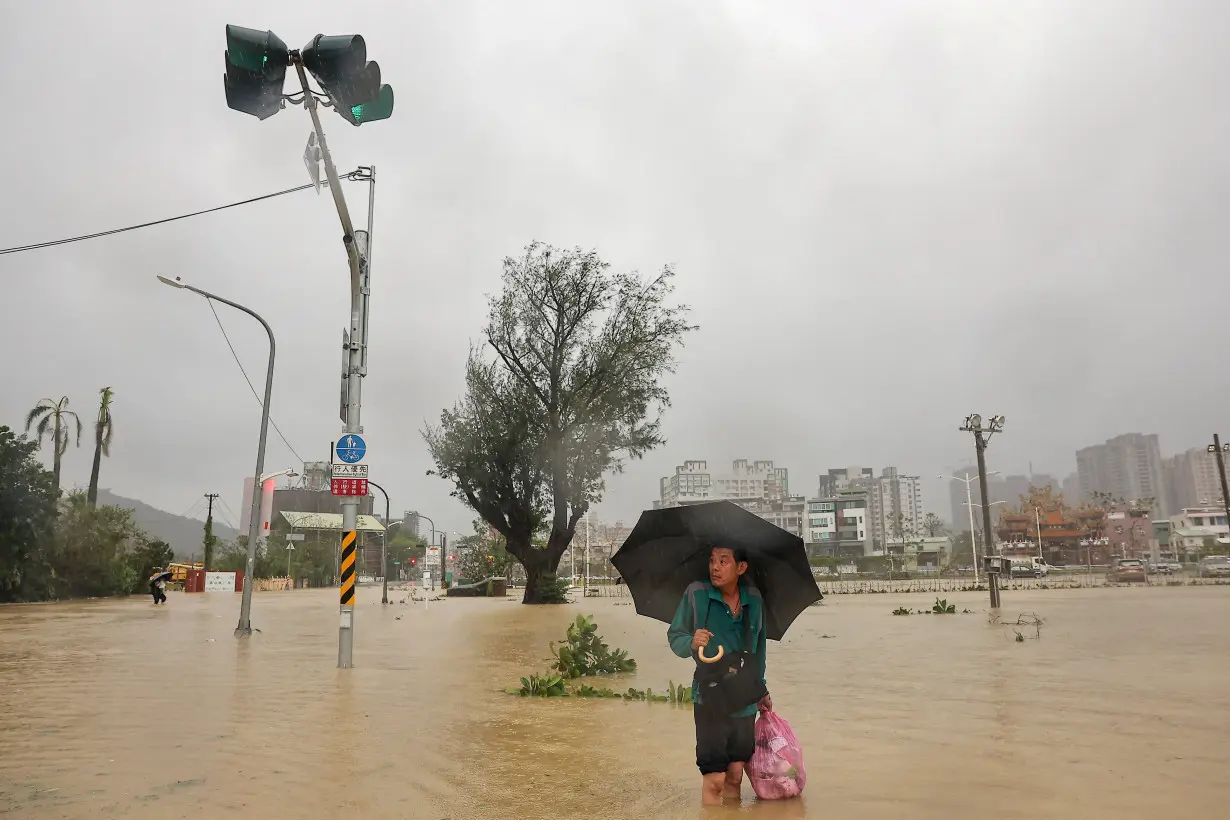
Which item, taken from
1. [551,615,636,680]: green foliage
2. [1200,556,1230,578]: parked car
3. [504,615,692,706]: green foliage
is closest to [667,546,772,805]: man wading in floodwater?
[504,615,692,706]: green foliage

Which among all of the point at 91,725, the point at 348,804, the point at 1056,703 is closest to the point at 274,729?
the point at 91,725

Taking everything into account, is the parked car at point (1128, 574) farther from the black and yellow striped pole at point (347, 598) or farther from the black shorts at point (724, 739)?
the black shorts at point (724, 739)

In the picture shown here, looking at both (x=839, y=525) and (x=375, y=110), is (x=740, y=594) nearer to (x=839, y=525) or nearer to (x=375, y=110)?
(x=375, y=110)

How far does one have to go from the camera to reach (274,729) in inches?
324

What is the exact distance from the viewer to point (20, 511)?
3972 centimetres

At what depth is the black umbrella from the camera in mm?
4965

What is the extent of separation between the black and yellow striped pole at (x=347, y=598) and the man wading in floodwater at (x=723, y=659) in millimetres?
9522

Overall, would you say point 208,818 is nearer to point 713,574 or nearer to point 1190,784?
point 713,574

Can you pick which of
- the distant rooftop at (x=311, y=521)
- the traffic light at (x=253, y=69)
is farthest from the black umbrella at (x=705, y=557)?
the distant rooftop at (x=311, y=521)

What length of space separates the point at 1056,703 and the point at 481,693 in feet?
23.4

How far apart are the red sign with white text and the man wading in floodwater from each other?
9.83 metres

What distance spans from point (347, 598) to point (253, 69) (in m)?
8.67

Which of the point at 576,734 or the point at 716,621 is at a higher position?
the point at 716,621

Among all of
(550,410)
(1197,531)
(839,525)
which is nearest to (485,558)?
(550,410)
